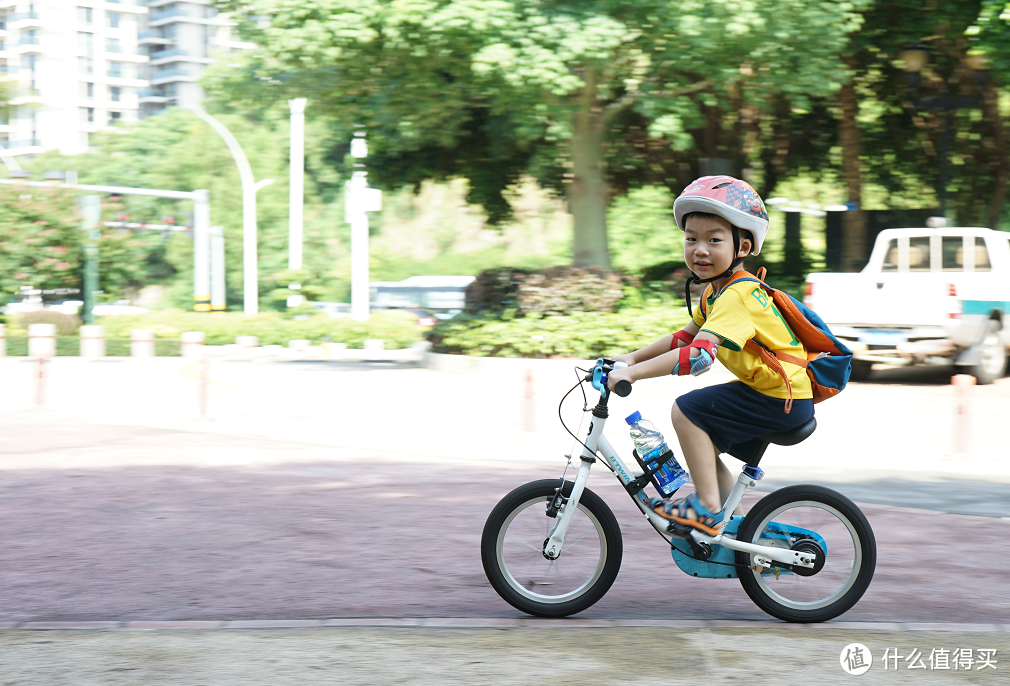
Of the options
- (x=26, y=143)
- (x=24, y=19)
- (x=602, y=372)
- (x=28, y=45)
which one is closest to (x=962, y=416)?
(x=602, y=372)

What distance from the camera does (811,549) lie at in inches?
177

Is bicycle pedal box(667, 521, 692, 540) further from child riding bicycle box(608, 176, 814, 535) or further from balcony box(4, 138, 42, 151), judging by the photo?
balcony box(4, 138, 42, 151)

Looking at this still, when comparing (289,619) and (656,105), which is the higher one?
(656,105)

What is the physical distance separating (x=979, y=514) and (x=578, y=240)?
1365 centimetres

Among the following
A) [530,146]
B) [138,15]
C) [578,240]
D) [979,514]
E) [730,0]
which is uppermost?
[138,15]

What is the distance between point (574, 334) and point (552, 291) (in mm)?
1179

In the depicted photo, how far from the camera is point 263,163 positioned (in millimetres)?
59531

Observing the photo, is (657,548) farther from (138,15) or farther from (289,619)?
(138,15)

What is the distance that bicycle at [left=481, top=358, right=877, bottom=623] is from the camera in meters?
4.48

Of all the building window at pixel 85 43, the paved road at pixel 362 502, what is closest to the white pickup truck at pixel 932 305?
the paved road at pixel 362 502

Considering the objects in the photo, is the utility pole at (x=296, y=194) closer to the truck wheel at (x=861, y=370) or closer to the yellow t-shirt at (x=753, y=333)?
the truck wheel at (x=861, y=370)

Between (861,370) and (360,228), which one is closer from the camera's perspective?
(861,370)

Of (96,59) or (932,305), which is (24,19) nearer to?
(96,59)

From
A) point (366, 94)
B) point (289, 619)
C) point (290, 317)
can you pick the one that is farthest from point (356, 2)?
point (290, 317)
